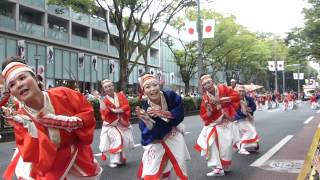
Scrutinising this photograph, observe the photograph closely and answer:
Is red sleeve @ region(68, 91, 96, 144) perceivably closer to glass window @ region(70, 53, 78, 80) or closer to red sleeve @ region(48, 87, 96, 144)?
red sleeve @ region(48, 87, 96, 144)

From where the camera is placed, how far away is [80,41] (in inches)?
1538

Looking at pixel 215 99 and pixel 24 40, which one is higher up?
pixel 24 40

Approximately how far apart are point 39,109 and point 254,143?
818 centimetres

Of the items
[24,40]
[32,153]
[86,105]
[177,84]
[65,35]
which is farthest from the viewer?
[177,84]

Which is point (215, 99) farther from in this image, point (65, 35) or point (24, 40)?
point (65, 35)

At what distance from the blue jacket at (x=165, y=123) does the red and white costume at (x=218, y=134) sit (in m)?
2.47

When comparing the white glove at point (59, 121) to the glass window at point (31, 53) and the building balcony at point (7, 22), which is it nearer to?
the building balcony at point (7, 22)

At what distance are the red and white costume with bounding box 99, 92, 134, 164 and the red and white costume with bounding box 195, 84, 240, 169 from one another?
1.95 metres

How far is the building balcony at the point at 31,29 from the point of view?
Result: 31.1m

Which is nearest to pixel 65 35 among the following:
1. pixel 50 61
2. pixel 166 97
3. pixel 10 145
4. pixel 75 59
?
pixel 75 59

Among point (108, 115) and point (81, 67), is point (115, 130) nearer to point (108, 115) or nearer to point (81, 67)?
point (108, 115)

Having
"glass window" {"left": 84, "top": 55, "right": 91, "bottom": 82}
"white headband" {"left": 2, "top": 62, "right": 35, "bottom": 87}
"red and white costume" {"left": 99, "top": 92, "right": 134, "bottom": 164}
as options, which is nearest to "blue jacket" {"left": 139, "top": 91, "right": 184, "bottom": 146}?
"white headband" {"left": 2, "top": 62, "right": 35, "bottom": 87}

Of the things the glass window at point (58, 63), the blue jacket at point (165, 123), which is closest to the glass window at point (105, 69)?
the glass window at point (58, 63)

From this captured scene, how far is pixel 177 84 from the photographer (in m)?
64.6
